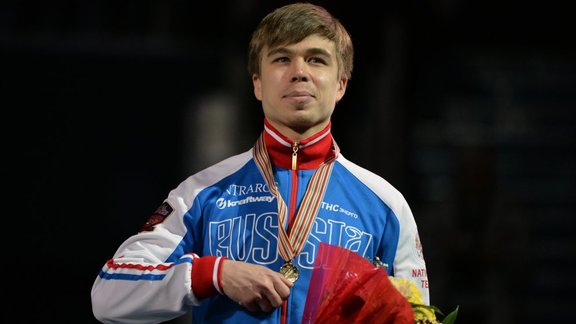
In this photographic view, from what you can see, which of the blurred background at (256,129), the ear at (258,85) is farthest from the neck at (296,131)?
the blurred background at (256,129)

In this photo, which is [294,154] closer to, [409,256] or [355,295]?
[409,256]

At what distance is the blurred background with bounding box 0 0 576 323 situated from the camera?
218 inches

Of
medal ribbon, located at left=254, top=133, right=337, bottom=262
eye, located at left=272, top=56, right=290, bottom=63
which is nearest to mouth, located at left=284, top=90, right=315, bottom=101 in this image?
eye, located at left=272, top=56, right=290, bottom=63

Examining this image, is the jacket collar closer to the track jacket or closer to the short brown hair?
the track jacket

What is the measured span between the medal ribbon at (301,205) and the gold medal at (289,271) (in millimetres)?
26

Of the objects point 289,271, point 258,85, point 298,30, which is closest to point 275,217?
point 289,271

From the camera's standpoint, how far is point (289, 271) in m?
2.83

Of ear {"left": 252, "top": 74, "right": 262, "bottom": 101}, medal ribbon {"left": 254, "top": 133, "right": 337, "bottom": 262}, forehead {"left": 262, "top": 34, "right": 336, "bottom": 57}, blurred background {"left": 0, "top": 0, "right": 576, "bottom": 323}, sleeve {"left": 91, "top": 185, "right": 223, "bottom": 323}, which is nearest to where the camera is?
sleeve {"left": 91, "top": 185, "right": 223, "bottom": 323}

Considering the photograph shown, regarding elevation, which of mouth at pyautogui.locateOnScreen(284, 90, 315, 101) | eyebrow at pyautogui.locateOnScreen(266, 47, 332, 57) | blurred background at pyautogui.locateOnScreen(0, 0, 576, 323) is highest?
eyebrow at pyautogui.locateOnScreen(266, 47, 332, 57)

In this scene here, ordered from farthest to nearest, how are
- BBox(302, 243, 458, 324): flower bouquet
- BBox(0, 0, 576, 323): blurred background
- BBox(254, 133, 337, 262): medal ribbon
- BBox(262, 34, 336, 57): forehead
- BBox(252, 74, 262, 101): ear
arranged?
BBox(0, 0, 576, 323): blurred background → BBox(252, 74, 262, 101): ear → BBox(262, 34, 336, 57): forehead → BBox(254, 133, 337, 262): medal ribbon → BBox(302, 243, 458, 324): flower bouquet

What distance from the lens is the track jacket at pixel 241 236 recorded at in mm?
2805

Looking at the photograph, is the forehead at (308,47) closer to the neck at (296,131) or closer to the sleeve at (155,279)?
the neck at (296,131)

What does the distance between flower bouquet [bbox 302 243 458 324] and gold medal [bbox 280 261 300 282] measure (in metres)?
0.12

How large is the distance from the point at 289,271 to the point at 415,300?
0.36 m
